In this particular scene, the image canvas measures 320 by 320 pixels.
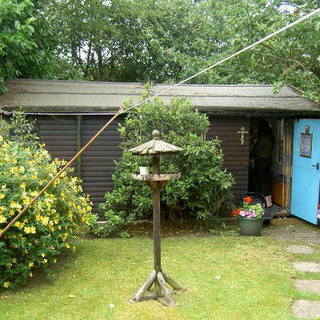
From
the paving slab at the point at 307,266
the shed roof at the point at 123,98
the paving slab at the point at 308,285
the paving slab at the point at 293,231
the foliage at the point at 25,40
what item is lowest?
the paving slab at the point at 293,231

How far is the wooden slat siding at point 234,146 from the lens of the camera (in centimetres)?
892

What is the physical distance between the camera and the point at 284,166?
966cm

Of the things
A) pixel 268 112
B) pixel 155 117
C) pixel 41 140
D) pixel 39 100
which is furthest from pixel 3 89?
pixel 268 112

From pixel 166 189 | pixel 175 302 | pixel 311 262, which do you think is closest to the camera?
pixel 175 302

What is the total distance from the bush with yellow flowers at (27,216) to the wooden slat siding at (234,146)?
13.6 feet

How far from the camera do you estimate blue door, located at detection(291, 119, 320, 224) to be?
8344 mm

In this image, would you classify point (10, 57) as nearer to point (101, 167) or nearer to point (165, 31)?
point (101, 167)

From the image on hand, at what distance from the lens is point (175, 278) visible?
17.9 ft

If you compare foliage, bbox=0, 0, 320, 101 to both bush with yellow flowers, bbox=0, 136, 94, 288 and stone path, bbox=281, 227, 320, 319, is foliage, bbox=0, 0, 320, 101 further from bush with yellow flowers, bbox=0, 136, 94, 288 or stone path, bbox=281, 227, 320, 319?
bush with yellow flowers, bbox=0, 136, 94, 288

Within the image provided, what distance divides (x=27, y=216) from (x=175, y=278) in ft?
6.82

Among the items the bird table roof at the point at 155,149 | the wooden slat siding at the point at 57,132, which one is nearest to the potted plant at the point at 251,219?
the bird table roof at the point at 155,149

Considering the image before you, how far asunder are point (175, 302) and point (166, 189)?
120 inches

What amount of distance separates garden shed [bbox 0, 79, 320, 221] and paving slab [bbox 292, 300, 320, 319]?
398 centimetres

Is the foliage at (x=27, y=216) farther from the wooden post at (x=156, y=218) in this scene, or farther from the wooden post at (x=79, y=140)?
the wooden post at (x=79, y=140)
